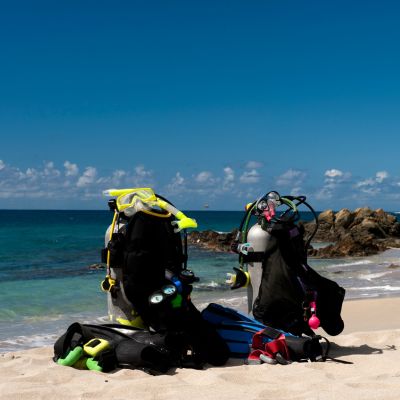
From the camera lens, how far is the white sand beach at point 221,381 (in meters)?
4.56

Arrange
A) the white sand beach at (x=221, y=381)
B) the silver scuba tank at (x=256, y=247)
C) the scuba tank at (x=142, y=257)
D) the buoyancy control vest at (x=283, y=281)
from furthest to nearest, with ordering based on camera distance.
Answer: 1. the silver scuba tank at (x=256, y=247)
2. the buoyancy control vest at (x=283, y=281)
3. the scuba tank at (x=142, y=257)
4. the white sand beach at (x=221, y=381)

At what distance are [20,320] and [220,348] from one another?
20.8 ft

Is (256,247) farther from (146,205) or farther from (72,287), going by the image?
(72,287)

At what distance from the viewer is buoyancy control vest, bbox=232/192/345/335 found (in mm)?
6574

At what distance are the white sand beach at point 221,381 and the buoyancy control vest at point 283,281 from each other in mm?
531

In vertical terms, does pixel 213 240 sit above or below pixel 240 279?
below

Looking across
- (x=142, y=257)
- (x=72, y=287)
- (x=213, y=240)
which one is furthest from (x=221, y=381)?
(x=213, y=240)

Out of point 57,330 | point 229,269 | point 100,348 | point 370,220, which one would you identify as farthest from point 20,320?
point 370,220

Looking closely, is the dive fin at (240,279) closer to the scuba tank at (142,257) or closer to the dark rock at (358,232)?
the scuba tank at (142,257)

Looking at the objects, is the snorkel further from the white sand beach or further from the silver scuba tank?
the white sand beach

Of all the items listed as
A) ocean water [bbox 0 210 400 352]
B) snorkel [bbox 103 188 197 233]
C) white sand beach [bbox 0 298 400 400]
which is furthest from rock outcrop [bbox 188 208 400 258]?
white sand beach [bbox 0 298 400 400]

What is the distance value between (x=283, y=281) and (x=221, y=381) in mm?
1835

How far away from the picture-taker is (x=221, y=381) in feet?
16.5

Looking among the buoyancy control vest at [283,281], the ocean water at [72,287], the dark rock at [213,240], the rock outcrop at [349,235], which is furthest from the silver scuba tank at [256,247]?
the dark rock at [213,240]
